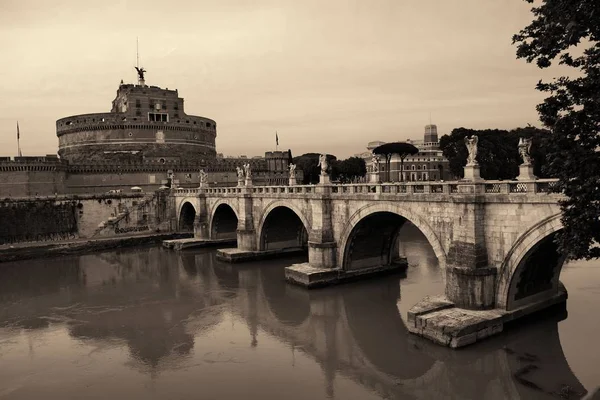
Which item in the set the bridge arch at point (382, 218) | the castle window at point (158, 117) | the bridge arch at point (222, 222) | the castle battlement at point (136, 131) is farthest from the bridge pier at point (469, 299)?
the castle window at point (158, 117)

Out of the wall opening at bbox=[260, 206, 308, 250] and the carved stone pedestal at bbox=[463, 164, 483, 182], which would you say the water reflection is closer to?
the wall opening at bbox=[260, 206, 308, 250]

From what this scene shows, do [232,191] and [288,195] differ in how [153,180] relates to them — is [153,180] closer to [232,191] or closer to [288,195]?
[232,191]

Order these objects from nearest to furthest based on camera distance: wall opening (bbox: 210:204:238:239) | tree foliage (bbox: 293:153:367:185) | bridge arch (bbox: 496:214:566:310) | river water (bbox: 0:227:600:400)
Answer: river water (bbox: 0:227:600:400) < bridge arch (bbox: 496:214:566:310) < wall opening (bbox: 210:204:238:239) < tree foliage (bbox: 293:153:367:185)

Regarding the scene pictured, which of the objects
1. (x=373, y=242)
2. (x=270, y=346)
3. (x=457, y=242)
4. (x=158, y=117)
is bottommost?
(x=270, y=346)

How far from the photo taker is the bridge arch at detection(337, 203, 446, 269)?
1889cm

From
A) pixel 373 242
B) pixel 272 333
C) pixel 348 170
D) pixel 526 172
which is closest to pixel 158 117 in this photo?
pixel 348 170

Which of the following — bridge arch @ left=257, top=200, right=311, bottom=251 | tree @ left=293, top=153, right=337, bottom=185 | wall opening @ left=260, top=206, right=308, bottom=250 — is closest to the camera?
bridge arch @ left=257, top=200, right=311, bottom=251

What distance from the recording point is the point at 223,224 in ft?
141

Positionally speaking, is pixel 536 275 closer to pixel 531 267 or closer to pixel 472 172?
pixel 531 267

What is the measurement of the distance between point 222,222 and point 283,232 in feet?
34.1

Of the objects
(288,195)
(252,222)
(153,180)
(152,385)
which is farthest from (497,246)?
(153,180)

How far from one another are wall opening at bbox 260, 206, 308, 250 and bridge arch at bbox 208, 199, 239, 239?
792 centimetres

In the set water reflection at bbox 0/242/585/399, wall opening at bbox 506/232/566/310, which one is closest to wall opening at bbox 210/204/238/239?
water reflection at bbox 0/242/585/399

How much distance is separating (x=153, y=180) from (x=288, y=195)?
4279 centimetres
